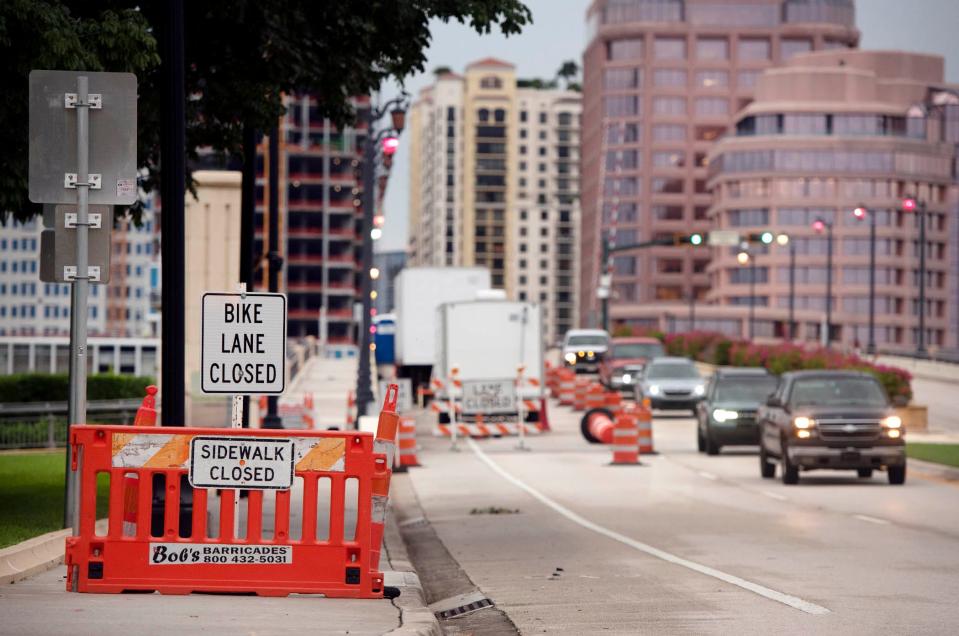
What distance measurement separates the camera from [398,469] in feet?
102

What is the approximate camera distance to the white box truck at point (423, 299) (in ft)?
176

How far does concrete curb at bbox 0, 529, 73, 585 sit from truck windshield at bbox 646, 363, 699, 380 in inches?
1499

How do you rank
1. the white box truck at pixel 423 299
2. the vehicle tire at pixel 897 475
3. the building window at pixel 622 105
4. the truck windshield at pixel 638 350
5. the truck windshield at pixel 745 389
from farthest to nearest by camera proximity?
1. the building window at pixel 622 105
2. the truck windshield at pixel 638 350
3. the white box truck at pixel 423 299
4. the truck windshield at pixel 745 389
5. the vehicle tire at pixel 897 475

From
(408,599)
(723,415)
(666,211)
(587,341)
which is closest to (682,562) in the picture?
(408,599)

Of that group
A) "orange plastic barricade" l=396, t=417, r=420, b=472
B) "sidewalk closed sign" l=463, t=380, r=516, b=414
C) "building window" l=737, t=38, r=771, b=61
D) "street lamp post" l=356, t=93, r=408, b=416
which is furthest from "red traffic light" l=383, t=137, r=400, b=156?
"building window" l=737, t=38, r=771, b=61

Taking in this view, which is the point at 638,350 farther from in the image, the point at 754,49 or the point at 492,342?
the point at 754,49

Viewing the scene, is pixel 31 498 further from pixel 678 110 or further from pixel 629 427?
pixel 678 110

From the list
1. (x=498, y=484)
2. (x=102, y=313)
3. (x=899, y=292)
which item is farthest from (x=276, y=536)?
(x=102, y=313)

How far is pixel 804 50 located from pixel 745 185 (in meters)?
29.0

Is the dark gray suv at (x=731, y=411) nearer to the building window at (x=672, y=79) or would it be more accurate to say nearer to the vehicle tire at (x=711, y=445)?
the vehicle tire at (x=711, y=445)

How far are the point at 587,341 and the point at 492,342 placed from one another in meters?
30.6

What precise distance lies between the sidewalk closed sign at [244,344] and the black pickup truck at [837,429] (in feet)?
52.3

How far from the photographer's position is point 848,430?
26.2 meters

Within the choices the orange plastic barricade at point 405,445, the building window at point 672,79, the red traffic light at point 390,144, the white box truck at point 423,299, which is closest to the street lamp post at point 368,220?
the red traffic light at point 390,144
